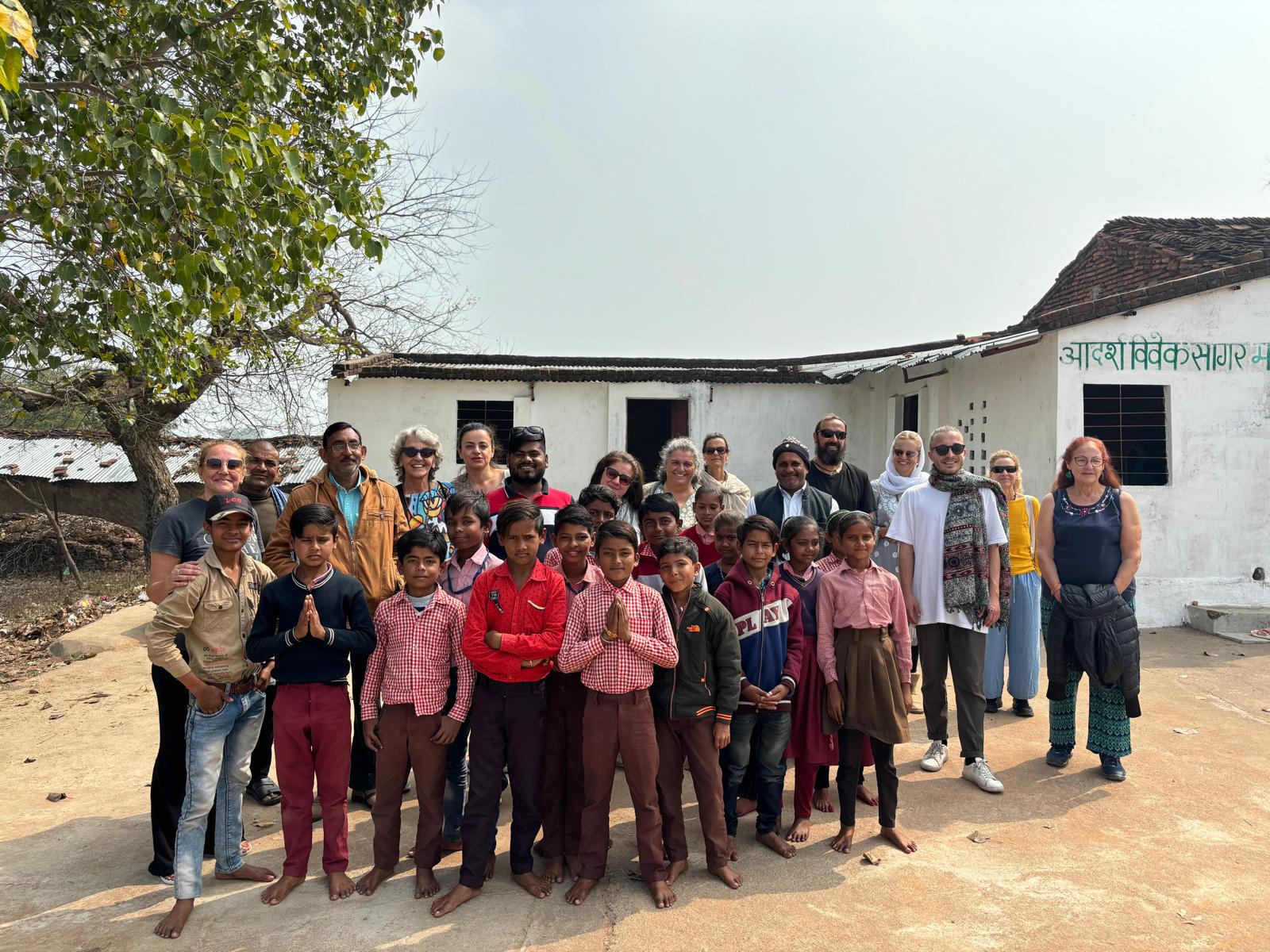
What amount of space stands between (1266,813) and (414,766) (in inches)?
153

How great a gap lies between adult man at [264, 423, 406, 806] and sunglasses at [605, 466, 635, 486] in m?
1.01

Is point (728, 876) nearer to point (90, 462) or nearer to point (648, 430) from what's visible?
point (648, 430)

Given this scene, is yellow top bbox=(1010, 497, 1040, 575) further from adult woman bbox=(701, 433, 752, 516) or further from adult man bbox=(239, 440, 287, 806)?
adult man bbox=(239, 440, 287, 806)

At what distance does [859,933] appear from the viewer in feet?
9.18

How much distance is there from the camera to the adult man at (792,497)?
172 inches

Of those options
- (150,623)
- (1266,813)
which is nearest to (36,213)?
(150,623)

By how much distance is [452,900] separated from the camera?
291 cm

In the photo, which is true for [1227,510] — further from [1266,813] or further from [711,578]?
[711,578]

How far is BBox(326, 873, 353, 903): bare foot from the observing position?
3000 mm

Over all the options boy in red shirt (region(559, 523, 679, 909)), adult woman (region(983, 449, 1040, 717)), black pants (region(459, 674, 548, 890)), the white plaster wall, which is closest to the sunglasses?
boy in red shirt (region(559, 523, 679, 909))

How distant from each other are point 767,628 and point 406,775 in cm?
153

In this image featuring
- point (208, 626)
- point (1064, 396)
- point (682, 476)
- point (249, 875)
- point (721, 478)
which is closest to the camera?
point (208, 626)

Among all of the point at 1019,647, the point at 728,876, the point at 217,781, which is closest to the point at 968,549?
the point at 1019,647

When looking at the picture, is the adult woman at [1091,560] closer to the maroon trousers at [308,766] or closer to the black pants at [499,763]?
the black pants at [499,763]
